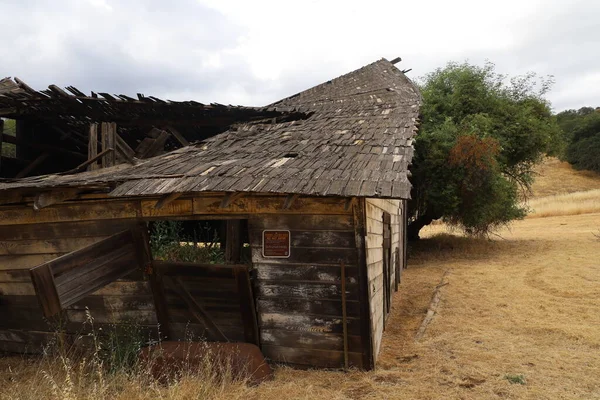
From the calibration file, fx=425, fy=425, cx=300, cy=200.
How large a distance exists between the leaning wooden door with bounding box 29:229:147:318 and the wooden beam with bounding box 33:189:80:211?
2.70ft

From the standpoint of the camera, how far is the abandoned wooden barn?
4.93 metres

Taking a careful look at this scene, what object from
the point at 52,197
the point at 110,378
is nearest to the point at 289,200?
the point at 110,378

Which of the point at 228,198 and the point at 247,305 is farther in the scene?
the point at 247,305

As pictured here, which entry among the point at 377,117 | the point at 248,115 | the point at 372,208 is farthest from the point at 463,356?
the point at 248,115

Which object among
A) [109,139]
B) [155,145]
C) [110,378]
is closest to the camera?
[110,378]

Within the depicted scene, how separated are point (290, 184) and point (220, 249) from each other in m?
2.71

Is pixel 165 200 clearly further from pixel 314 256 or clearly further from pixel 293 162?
pixel 314 256

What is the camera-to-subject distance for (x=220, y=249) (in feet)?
22.6

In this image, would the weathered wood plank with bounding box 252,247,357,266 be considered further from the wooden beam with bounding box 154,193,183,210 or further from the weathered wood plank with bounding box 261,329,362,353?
the wooden beam with bounding box 154,193,183,210

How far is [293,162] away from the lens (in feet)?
17.8

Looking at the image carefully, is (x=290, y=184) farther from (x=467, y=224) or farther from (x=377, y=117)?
(x=467, y=224)

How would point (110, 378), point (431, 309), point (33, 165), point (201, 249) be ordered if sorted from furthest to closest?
point (33, 165) → point (431, 309) → point (201, 249) → point (110, 378)

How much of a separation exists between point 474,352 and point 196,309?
3921 mm

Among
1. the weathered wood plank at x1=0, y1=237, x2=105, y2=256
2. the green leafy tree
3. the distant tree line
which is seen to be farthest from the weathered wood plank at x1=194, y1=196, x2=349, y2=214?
the distant tree line
